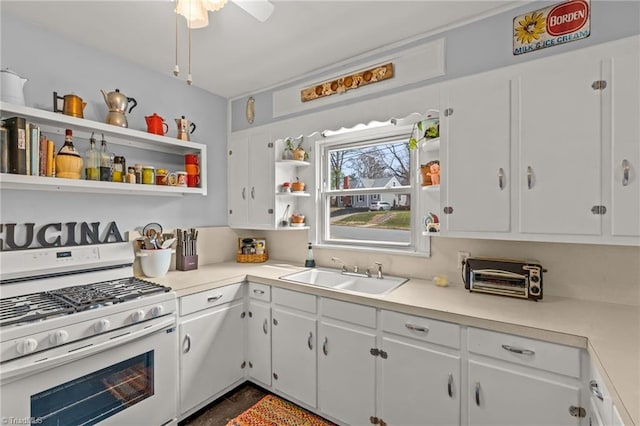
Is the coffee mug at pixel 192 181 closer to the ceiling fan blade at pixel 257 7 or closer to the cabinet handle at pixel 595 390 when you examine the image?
the ceiling fan blade at pixel 257 7

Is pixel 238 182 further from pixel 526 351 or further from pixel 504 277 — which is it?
pixel 526 351

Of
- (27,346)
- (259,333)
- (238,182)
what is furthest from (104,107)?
(259,333)

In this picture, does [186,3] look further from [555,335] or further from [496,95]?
[555,335]

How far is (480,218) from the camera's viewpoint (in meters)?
1.75

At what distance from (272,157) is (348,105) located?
2.80 ft

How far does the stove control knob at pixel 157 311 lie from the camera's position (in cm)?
180

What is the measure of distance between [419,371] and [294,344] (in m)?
0.90

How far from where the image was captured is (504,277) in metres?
1.78

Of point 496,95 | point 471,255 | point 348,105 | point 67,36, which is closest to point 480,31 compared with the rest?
point 496,95

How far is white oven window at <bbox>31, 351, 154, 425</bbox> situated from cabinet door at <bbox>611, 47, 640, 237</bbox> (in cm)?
262

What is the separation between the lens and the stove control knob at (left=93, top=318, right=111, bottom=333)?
1558mm

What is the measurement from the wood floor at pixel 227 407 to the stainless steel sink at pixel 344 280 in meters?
0.96

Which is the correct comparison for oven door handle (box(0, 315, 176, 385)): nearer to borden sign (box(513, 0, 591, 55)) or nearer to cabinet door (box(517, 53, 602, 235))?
cabinet door (box(517, 53, 602, 235))

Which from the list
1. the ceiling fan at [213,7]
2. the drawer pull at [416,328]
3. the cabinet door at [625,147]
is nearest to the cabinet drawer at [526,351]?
the drawer pull at [416,328]
